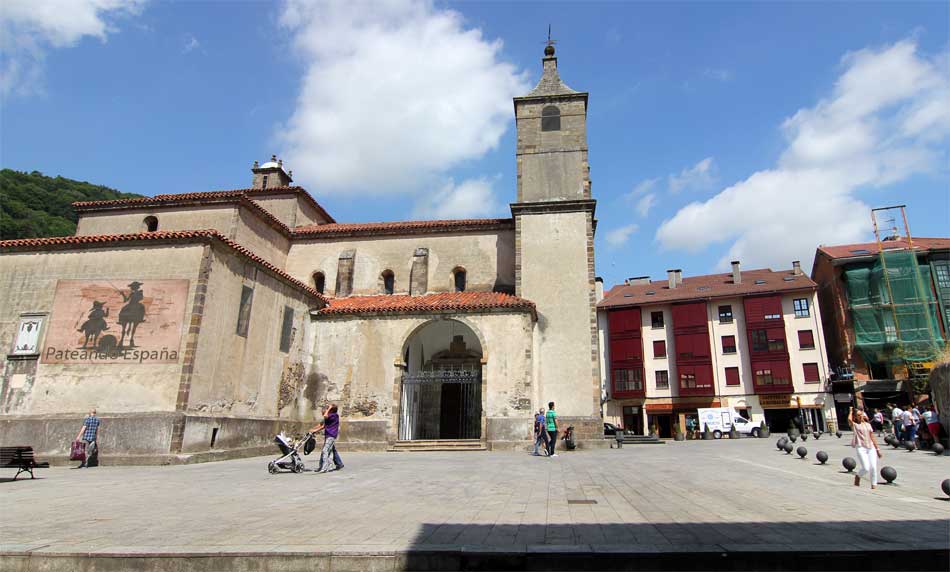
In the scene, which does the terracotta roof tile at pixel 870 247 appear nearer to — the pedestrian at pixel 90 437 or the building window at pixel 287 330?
the building window at pixel 287 330

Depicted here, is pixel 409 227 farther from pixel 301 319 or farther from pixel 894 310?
pixel 894 310

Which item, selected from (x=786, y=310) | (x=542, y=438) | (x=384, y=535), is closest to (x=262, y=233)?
(x=542, y=438)

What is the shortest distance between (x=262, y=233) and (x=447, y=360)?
10.6 meters

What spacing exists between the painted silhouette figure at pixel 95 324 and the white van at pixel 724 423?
34.5m

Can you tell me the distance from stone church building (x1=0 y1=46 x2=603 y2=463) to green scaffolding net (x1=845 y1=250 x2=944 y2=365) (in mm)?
29726

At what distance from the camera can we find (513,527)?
5.88 metres

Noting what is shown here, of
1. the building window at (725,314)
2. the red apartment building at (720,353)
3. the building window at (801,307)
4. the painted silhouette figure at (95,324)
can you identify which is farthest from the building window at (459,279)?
the building window at (801,307)

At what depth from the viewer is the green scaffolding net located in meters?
36.8

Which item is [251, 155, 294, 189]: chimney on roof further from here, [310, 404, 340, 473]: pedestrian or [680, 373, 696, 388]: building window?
[680, 373, 696, 388]: building window

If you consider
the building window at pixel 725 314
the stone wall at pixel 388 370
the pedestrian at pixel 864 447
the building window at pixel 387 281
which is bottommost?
the pedestrian at pixel 864 447

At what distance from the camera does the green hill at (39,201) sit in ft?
136

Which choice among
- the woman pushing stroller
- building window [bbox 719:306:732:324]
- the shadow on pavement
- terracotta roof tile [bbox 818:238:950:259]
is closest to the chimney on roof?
the woman pushing stroller

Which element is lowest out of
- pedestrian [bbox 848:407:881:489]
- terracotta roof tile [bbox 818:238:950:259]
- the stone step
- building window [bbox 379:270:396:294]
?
the stone step

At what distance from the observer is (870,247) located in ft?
141
